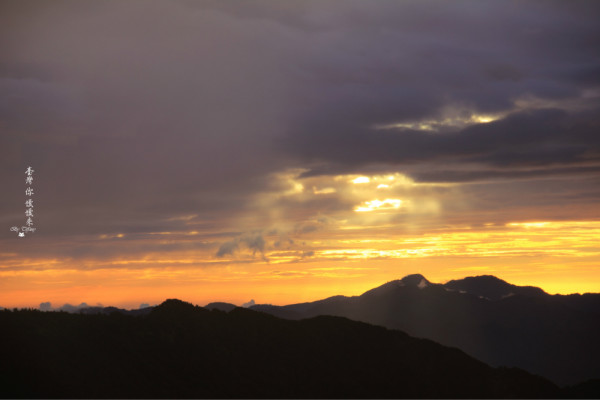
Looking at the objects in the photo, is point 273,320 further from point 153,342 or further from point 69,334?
point 69,334

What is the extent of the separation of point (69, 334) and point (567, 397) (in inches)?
2834

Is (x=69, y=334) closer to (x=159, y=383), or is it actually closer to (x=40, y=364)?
(x=40, y=364)

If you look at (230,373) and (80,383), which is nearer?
(80,383)

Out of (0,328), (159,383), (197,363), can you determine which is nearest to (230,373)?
(197,363)

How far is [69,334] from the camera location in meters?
76.6

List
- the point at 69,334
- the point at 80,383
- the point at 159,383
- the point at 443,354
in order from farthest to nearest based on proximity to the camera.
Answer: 1. the point at 443,354
2. the point at 69,334
3. the point at 159,383
4. the point at 80,383

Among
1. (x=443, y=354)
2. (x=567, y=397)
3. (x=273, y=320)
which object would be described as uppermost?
(x=273, y=320)

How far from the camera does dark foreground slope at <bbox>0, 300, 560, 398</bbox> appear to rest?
6775cm

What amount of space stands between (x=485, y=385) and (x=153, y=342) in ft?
157

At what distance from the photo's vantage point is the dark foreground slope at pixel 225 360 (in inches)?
2667

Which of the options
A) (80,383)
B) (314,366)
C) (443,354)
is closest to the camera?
(80,383)

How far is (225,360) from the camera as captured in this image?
81.8 meters

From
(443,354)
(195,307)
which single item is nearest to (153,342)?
(195,307)

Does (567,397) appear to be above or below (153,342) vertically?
below
